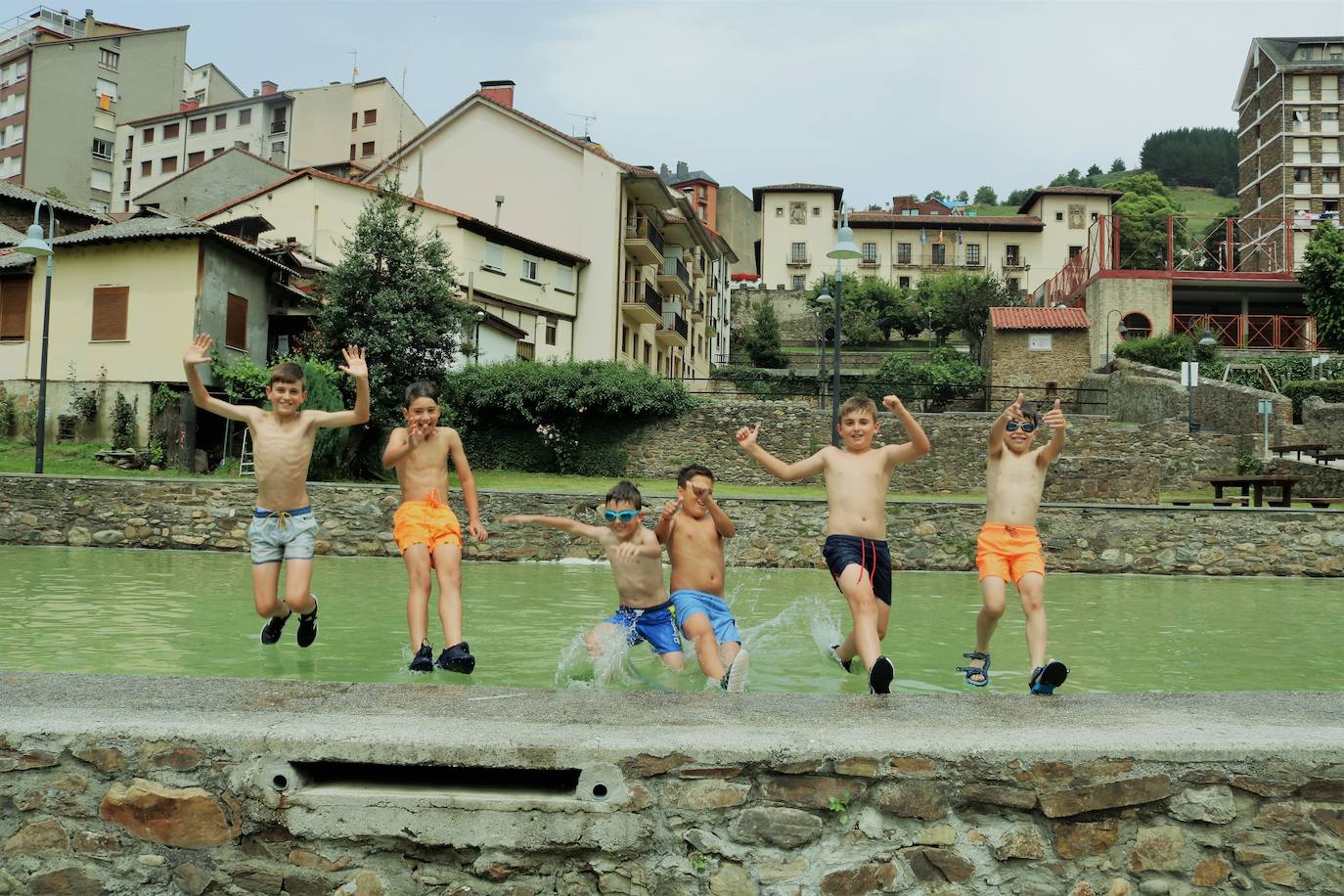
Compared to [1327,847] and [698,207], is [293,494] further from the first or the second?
[698,207]

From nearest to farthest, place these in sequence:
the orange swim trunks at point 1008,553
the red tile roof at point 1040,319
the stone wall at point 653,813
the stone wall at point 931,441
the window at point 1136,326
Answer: the stone wall at point 653,813 → the orange swim trunks at point 1008,553 → the stone wall at point 931,441 → the red tile roof at point 1040,319 → the window at point 1136,326

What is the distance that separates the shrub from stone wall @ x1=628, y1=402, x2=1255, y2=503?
692cm

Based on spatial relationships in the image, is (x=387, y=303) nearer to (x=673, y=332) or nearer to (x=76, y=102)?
(x=673, y=332)

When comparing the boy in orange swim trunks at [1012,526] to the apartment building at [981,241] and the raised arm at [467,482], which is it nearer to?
the raised arm at [467,482]

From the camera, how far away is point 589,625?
364 inches

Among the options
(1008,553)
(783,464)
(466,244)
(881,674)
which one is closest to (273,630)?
(783,464)

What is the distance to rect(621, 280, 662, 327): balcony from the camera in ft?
136

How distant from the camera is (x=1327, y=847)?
10.4ft

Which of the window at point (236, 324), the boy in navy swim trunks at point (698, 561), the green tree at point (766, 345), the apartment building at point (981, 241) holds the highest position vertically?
the apartment building at point (981, 241)

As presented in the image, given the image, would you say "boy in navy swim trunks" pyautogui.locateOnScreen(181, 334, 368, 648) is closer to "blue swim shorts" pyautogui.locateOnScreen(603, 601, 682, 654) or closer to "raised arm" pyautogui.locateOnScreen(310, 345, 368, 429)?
"raised arm" pyautogui.locateOnScreen(310, 345, 368, 429)

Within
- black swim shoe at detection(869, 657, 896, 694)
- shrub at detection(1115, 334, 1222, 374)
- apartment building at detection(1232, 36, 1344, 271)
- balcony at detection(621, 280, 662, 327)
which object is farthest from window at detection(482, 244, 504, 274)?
apartment building at detection(1232, 36, 1344, 271)

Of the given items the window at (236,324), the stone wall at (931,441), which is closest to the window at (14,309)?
the window at (236,324)

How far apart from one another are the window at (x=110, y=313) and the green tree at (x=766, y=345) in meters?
39.7

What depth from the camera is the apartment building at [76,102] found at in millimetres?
67062
